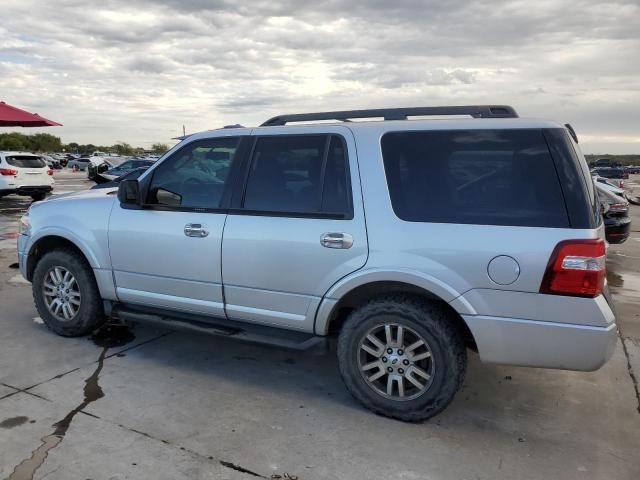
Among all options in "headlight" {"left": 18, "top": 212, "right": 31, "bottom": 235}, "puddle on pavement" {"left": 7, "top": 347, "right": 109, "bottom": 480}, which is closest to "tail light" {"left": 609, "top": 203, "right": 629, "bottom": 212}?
"puddle on pavement" {"left": 7, "top": 347, "right": 109, "bottom": 480}

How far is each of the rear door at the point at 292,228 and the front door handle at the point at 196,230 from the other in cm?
20

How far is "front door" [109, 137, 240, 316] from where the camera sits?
4.05 metres

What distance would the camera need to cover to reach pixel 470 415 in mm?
3658

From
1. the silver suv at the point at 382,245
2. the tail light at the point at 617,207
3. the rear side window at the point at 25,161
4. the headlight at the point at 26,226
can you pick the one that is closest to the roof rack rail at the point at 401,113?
the silver suv at the point at 382,245

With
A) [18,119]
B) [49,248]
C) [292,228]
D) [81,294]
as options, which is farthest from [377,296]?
[18,119]

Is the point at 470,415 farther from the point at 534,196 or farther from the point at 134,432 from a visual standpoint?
the point at 134,432

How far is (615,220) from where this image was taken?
352 inches

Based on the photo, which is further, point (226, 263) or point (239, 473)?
point (226, 263)

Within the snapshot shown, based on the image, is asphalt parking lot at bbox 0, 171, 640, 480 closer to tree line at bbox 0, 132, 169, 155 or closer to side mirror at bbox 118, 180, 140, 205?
side mirror at bbox 118, 180, 140, 205

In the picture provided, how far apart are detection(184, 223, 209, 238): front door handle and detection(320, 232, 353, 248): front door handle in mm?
936

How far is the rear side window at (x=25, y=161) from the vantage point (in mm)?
16672

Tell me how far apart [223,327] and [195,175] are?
119 cm

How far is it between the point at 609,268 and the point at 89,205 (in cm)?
761

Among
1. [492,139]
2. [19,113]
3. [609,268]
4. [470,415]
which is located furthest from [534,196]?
[19,113]
